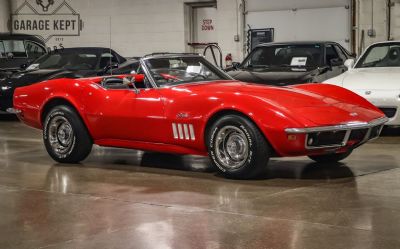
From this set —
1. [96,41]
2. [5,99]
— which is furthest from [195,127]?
[96,41]

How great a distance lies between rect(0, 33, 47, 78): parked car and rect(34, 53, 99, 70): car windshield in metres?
1.02

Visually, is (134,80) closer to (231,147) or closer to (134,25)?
(231,147)

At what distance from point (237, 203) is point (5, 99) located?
8.96 meters

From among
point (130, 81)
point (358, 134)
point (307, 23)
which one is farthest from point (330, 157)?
point (307, 23)

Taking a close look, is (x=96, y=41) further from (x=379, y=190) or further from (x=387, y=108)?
(x=379, y=190)

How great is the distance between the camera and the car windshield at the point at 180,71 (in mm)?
7867

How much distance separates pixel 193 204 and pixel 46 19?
58.5ft

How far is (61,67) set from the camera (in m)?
14.7

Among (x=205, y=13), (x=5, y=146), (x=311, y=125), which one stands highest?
(x=205, y=13)

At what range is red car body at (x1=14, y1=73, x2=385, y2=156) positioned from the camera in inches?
262

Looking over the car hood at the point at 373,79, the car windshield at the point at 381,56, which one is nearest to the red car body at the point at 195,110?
the car hood at the point at 373,79

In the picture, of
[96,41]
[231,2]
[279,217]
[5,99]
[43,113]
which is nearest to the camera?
[279,217]

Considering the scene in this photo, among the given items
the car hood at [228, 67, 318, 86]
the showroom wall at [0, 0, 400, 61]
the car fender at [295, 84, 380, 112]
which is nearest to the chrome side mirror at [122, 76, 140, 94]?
the car fender at [295, 84, 380, 112]

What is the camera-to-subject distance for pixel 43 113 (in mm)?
8570
